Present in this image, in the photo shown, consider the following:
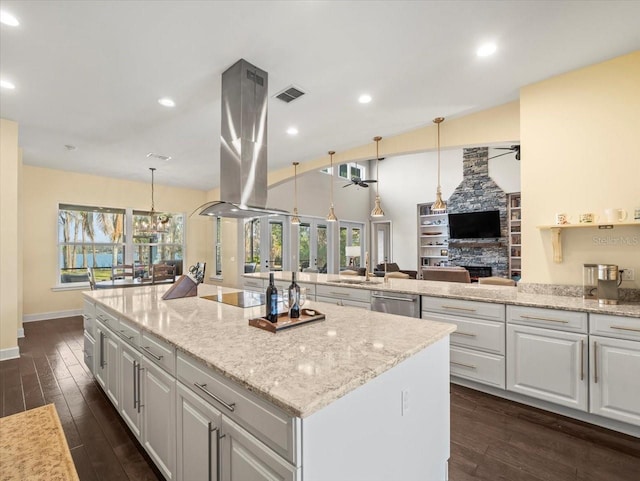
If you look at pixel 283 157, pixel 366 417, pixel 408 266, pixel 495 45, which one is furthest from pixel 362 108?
pixel 408 266

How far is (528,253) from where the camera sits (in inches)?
120

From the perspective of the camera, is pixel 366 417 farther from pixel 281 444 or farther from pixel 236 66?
pixel 236 66

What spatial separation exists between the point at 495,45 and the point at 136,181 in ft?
23.5

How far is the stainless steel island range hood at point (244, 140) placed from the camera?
255 centimetres

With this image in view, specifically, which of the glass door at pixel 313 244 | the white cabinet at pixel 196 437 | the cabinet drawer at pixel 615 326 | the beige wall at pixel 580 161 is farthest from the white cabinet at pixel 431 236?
the white cabinet at pixel 196 437

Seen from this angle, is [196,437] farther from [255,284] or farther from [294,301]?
[255,284]

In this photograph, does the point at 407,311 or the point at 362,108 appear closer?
the point at 407,311

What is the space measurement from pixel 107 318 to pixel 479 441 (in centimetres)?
291

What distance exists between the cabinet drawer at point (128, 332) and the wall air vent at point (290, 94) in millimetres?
2416

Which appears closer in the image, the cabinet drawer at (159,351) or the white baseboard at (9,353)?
the cabinet drawer at (159,351)

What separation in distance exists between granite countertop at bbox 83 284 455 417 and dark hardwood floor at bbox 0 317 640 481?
0.89 metres

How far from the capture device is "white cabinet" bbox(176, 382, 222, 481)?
1228mm

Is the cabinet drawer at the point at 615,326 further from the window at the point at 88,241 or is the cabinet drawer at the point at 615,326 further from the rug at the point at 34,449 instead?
the window at the point at 88,241

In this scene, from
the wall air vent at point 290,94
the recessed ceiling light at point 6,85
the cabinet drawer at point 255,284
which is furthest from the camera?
the cabinet drawer at point 255,284
